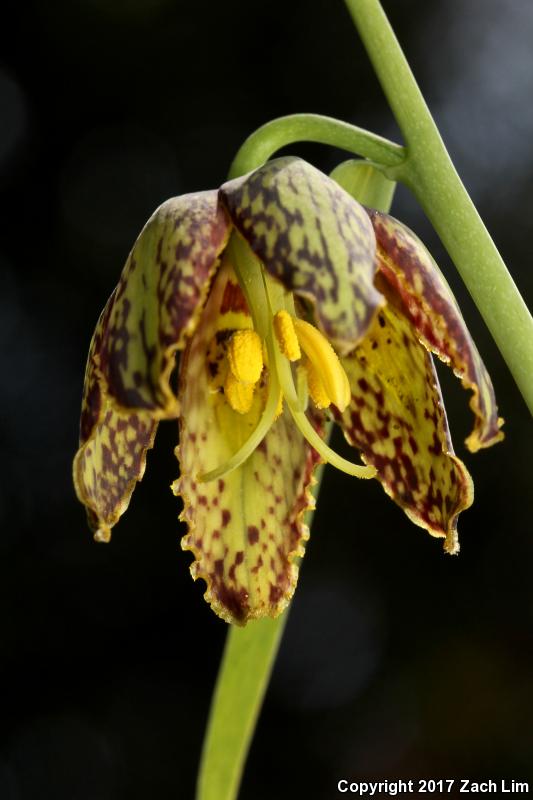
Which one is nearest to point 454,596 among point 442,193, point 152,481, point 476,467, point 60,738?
point 476,467

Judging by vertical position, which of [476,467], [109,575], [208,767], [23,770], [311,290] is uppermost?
[311,290]

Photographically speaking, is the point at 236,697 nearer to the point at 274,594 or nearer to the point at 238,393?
the point at 274,594

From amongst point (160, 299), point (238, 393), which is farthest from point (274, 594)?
point (160, 299)

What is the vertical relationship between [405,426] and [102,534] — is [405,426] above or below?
above

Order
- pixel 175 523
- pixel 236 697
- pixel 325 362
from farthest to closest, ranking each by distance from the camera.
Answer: pixel 175 523, pixel 236 697, pixel 325 362

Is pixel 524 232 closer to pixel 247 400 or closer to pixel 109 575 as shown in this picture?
pixel 109 575
